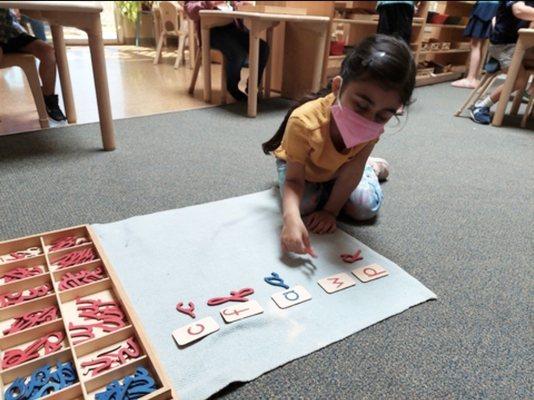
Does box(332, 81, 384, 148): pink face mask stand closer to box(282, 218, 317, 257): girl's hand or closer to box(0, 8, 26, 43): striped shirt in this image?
box(282, 218, 317, 257): girl's hand

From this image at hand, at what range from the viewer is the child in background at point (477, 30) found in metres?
3.22

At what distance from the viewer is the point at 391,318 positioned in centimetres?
73

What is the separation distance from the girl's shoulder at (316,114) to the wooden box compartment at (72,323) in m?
0.52

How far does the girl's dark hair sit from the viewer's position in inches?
29.6

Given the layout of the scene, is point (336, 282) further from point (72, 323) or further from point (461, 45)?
point (461, 45)

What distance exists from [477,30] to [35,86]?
135 inches

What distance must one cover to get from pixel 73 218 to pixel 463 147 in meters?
1.62

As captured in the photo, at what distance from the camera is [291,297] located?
2.47ft

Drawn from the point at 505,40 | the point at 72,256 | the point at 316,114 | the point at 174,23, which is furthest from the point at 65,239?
the point at 174,23

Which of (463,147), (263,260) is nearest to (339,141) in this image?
(263,260)

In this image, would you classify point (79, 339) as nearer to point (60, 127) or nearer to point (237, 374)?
point (237, 374)

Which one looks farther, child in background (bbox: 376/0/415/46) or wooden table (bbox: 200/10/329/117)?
child in background (bbox: 376/0/415/46)

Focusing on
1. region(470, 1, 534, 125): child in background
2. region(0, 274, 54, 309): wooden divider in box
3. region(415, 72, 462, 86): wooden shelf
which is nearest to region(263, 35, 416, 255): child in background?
region(0, 274, 54, 309): wooden divider in box

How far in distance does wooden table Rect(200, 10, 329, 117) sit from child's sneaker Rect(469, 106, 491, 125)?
92 cm
